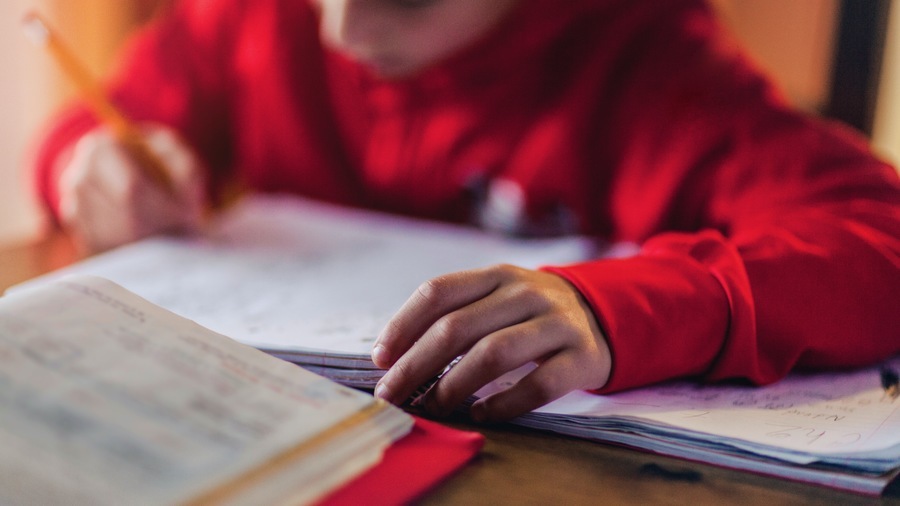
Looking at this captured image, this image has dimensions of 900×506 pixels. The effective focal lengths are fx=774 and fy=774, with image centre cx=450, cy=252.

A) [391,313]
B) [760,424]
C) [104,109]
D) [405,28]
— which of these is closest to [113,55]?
[104,109]

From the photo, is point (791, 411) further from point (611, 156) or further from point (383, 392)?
point (611, 156)

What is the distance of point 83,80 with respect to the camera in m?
0.65

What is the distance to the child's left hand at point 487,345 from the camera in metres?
0.36

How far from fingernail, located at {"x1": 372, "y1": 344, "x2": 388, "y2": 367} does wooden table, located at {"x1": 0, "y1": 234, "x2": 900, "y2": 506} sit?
4 centimetres

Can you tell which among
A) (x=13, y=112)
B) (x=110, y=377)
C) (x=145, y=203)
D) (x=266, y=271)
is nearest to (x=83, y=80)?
(x=145, y=203)

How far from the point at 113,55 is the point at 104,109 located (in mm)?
870

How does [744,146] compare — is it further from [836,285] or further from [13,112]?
[13,112]

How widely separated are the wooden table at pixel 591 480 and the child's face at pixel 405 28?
373 mm

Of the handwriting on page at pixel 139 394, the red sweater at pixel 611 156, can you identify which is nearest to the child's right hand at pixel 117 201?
the red sweater at pixel 611 156

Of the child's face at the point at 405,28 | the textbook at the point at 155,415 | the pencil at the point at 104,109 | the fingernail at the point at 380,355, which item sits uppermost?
the child's face at the point at 405,28

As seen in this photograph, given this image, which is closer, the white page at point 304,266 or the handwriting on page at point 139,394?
the handwriting on page at point 139,394

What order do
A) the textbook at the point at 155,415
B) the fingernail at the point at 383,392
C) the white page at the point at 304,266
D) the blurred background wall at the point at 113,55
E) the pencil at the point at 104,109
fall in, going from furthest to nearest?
1. the blurred background wall at the point at 113,55
2. the pencil at the point at 104,109
3. the white page at the point at 304,266
4. the fingernail at the point at 383,392
5. the textbook at the point at 155,415

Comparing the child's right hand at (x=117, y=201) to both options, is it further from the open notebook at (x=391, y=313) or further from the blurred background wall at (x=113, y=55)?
the blurred background wall at (x=113, y=55)

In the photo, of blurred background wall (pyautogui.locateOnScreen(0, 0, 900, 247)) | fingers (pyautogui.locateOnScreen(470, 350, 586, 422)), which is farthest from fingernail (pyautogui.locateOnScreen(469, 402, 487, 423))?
blurred background wall (pyautogui.locateOnScreen(0, 0, 900, 247))
